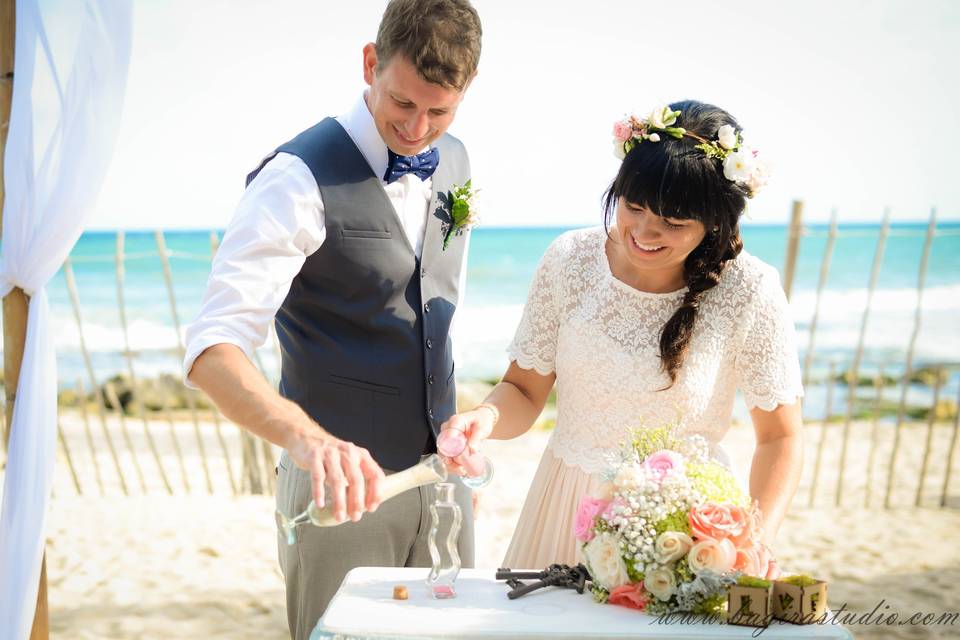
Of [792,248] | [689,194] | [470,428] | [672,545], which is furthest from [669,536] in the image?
[792,248]

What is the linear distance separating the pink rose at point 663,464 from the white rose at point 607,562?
16 centimetres

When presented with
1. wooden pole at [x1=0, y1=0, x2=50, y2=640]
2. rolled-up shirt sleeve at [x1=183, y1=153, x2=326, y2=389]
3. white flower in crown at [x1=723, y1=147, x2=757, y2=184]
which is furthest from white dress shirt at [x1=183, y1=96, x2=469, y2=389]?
wooden pole at [x1=0, y1=0, x2=50, y2=640]

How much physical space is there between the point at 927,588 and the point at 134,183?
94.5ft

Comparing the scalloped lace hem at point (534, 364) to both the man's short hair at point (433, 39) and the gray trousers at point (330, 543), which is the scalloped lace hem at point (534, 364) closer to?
the gray trousers at point (330, 543)

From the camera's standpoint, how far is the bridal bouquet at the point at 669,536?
5.57 ft

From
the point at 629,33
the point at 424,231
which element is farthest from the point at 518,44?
the point at 424,231

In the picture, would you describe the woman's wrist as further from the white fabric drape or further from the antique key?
the white fabric drape

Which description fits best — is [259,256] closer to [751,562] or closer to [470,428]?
[470,428]

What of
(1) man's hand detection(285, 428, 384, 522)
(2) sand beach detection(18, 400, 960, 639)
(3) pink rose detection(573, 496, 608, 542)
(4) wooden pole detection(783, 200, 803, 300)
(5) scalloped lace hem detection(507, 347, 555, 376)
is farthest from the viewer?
(4) wooden pole detection(783, 200, 803, 300)

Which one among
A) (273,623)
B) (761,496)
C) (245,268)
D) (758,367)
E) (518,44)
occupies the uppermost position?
(518,44)

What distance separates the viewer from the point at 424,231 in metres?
2.52

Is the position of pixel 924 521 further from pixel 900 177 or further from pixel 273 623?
pixel 900 177

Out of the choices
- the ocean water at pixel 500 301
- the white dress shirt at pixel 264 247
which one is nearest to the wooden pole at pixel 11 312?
the white dress shirt at pixel 264 247

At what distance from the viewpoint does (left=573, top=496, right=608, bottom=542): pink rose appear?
186cm
